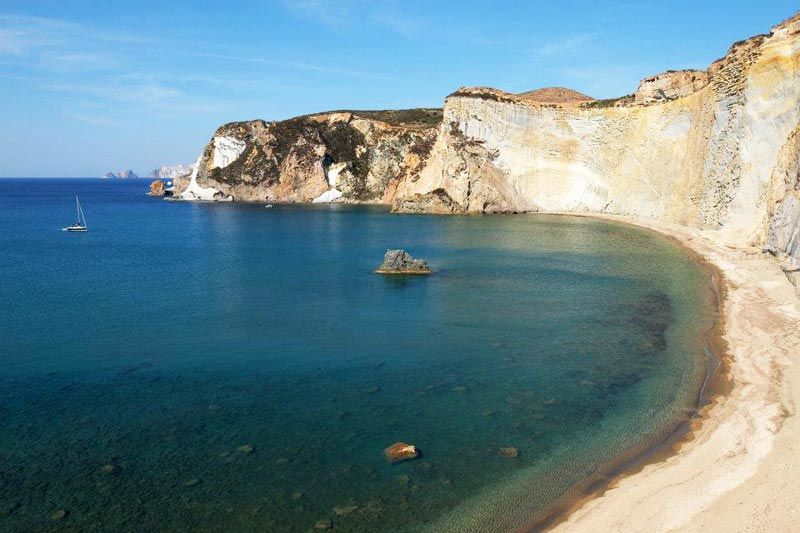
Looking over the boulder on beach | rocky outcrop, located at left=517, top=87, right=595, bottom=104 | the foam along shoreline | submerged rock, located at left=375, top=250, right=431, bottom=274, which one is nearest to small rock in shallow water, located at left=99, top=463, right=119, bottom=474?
the boulder on beach

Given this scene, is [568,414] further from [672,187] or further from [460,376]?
[672,187]

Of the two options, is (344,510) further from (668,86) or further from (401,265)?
(668,86)

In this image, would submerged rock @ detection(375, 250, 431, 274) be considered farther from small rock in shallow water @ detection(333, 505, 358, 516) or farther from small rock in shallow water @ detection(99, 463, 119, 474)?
small rock in shallow water @ detection(333, 505, 358, 516)

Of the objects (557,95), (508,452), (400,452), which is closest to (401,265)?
(508,452)

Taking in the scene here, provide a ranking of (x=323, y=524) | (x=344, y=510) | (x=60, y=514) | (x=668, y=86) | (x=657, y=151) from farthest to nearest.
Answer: (x=668, y=86)
(x=657, y=151)
(x=344, y=510)
(x=60, y=514)
(x=323, y=524)

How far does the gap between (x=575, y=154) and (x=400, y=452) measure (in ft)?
241

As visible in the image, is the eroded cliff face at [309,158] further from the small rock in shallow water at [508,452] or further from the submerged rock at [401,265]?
the small rock in shallow water at [508,452]

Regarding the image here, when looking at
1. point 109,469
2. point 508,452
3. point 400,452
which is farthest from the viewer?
point 508,452

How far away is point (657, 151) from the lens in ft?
230

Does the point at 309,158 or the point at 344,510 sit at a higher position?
the point at 309,158

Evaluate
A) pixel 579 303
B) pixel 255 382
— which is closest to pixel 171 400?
pixel 255 382

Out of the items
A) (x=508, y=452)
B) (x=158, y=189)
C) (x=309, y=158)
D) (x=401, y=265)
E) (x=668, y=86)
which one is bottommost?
(x=508, y=452)

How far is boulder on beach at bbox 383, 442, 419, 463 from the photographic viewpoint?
15117 mm

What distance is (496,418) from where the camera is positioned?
1762 centimetres
